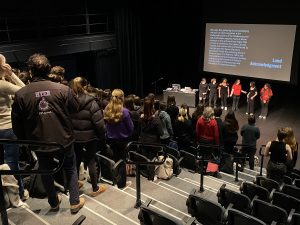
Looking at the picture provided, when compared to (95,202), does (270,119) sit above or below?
below

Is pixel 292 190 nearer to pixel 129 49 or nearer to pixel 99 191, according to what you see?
pixel 99 191

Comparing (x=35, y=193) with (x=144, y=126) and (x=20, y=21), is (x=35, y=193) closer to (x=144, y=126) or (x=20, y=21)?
(x=144, y=126)

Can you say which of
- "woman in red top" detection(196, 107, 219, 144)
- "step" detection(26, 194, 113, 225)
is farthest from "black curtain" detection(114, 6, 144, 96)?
"step" detection(26, 194, 113, 225)

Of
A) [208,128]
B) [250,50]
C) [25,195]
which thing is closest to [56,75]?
[25,195]

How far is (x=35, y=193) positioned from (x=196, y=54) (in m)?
11.5

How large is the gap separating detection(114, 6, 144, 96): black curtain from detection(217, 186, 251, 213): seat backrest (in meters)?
9.02

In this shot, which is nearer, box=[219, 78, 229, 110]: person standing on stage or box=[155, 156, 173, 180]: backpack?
box=[155, 156, 173, 180]: backpack

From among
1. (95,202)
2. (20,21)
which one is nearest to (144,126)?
(95,202)

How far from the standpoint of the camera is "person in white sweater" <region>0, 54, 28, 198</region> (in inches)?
127

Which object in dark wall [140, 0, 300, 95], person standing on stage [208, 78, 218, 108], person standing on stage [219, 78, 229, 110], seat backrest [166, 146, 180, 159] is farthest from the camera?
person standing on stage [208, 78, 218, 108]

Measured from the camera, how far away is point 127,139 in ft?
15.2

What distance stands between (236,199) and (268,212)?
35 cm

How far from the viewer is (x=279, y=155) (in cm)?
532

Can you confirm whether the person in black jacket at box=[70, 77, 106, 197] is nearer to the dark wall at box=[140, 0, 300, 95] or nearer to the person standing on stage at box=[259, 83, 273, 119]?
the person standing on stage at box=[259, 83, 273, 119]
